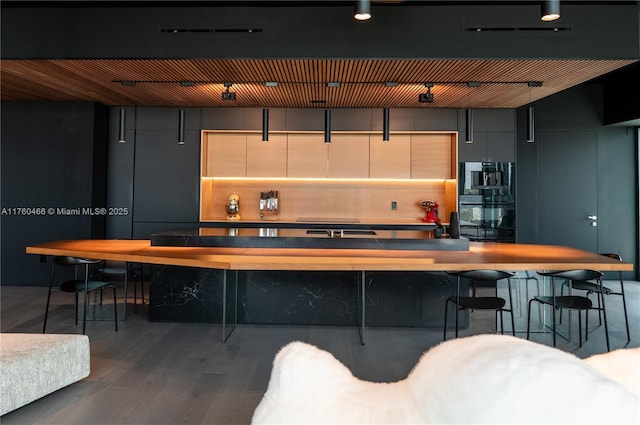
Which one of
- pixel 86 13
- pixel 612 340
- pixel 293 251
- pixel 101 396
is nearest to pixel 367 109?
pixel 293 251

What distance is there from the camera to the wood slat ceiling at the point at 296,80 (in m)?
4.32

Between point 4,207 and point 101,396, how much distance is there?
16.8 feet

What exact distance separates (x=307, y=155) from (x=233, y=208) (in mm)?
1460

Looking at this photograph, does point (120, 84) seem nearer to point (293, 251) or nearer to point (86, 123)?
point (86, 123)

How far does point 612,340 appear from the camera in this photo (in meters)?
3.87

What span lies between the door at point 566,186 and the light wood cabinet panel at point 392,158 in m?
2.39

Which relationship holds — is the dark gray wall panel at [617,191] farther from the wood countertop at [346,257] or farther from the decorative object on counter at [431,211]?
the wood countertop at [346,257]

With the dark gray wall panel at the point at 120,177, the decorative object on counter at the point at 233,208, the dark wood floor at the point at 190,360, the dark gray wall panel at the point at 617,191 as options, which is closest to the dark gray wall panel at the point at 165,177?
the dark gray wall panel at the point at 120,177

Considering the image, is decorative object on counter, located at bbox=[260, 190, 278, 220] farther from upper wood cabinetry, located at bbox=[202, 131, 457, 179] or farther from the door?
the door

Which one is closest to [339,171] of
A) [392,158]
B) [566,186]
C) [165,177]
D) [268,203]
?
[392,158]

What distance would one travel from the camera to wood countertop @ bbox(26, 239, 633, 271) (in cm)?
332

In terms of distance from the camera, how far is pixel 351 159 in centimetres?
679

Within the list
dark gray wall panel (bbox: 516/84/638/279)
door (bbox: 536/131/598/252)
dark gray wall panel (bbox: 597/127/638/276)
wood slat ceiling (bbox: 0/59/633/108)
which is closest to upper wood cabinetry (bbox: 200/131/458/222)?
wood slat ceiling (bbox: 0/59/633/108)

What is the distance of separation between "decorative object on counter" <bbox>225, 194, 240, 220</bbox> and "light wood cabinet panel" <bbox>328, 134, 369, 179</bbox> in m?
1.58
